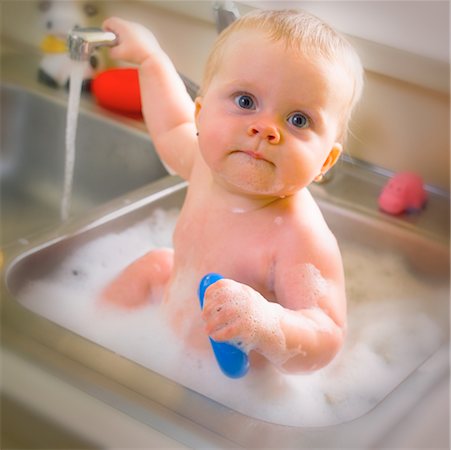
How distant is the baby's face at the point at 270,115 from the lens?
0.47m

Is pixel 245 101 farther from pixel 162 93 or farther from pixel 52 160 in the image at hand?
pixel 52 160

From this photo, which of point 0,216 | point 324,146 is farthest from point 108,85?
point 324,146

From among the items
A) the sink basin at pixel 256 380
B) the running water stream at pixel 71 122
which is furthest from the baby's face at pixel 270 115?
the running water stream at pixel 71 122

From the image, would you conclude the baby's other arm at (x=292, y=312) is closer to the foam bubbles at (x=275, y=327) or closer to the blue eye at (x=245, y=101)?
the foam bubbles at (x=275, y=327)

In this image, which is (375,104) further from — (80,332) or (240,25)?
(80,332)

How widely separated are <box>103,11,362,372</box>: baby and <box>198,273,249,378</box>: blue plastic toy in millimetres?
12

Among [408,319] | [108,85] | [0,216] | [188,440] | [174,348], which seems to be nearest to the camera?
[188,440]

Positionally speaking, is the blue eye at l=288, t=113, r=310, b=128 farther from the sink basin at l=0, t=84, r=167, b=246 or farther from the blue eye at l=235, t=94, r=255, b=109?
the sink basin at l=0, t=84, r=167, b=246

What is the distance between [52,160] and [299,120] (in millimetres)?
614

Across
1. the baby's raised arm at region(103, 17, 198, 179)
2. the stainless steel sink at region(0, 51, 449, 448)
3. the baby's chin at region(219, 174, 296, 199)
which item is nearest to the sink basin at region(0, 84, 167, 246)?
the stainless steel sink at region(0, 51, 449, 448)

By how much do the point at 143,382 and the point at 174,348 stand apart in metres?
0.07

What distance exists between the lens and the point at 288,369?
1.75 ft

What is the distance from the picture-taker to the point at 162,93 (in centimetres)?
63

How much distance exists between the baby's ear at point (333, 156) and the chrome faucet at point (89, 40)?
0.23 meters
